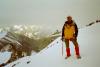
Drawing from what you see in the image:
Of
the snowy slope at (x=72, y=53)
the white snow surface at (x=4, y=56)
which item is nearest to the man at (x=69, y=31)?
the snowy slope at (x=72, y=53)

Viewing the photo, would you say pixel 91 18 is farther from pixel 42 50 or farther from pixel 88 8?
pixel 42 50

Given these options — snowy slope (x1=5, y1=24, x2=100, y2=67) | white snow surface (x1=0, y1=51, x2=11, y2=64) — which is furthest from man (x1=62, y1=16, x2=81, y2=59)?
white snow surface (x1=0, y1=51, x2=11, y2=64)

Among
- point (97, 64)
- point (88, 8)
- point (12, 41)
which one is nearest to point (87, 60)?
point (97, 64)

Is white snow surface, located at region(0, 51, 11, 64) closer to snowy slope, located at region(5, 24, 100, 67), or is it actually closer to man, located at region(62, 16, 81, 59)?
snowy slope, located at region(5, 24, 100, 67)

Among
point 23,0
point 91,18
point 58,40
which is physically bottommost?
point 58,40

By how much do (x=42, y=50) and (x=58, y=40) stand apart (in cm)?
20

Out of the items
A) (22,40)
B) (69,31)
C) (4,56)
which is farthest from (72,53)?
(4,56)

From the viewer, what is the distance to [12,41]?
3176 mm

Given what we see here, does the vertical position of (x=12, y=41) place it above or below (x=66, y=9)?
below

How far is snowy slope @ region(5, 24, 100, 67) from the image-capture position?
3.10 meters

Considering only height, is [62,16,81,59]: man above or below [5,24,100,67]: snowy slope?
above

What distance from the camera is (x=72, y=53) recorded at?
315 cm

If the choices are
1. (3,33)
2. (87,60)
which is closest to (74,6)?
(87,60)

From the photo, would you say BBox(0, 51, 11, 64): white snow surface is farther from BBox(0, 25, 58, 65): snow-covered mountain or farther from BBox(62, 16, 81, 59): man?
BBox(62, 16, 81, 59): man
